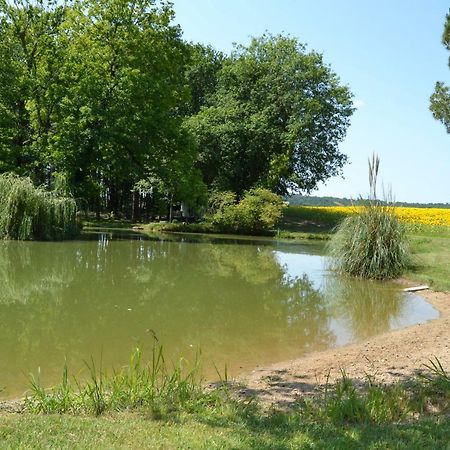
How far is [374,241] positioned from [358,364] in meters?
7.76

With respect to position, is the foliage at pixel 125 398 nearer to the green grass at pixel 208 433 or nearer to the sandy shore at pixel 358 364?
the green grass at pixel 208 433

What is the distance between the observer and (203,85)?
43.8 m

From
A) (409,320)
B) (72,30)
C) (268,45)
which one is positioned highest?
(268,45)

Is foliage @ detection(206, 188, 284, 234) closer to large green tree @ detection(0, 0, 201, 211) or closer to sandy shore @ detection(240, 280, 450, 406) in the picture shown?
large green tree @ detection(0, 0, 201, 211)

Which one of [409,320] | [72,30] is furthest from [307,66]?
[409,320]

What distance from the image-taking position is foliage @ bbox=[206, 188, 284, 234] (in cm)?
2870

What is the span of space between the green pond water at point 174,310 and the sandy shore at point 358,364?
1.45ft

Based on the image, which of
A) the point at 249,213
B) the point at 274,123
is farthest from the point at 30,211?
the point at 274,123

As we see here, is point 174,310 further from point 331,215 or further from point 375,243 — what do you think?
point 331,215

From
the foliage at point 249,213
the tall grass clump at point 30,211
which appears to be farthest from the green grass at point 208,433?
the foliage at point 249,213

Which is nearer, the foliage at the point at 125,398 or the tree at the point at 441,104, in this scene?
the foliage at the point at 125,398

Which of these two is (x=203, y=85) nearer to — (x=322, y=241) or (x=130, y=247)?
(x=322, y=241)

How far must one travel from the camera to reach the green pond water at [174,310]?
6406 mm

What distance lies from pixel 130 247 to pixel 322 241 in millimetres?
11987
